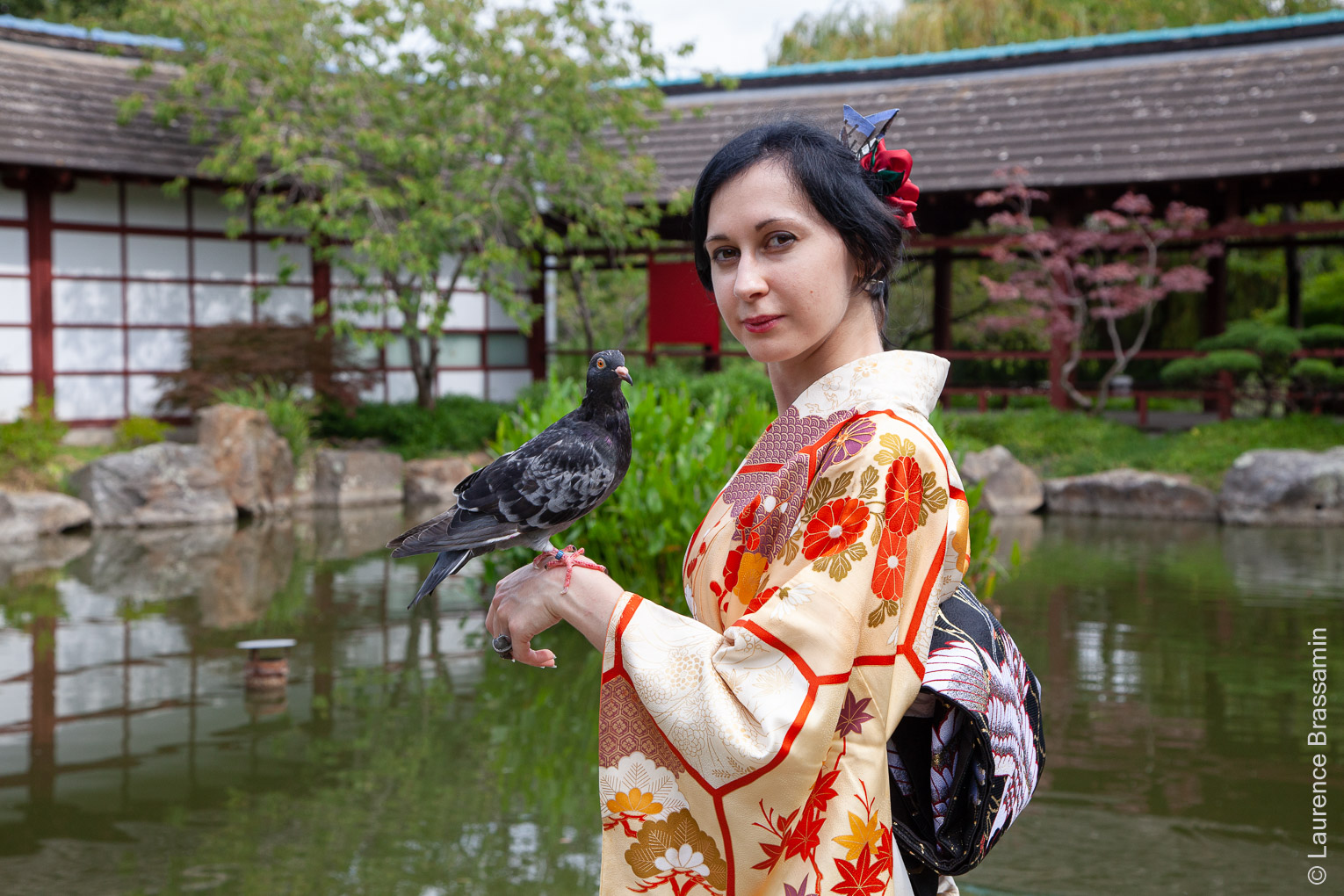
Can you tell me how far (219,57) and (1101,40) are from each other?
12.0 m

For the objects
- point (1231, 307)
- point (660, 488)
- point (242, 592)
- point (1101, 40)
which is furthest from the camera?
point (1231, 307)

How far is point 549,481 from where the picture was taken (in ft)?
5.91

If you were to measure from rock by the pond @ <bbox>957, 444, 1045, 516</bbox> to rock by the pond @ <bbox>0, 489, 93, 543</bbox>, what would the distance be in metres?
9.12

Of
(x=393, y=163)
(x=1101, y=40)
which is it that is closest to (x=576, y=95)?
(x=393, y=163)

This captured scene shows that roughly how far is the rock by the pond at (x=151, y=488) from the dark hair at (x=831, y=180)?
1152 centimetres

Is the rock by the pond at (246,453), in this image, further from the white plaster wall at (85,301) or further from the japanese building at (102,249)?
the white plaster wall at (85,301)

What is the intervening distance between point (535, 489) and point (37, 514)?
10951 mm

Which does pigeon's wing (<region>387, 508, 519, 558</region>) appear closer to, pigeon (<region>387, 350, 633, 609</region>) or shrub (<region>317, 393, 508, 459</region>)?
pigeon (<region>387, 350, 633, 609</region>)

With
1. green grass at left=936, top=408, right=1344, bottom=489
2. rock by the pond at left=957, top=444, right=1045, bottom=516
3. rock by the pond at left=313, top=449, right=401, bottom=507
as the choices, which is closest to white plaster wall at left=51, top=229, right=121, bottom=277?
rock by the pond at left=313, top=449, right=401, bottom=507

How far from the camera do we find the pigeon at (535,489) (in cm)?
179

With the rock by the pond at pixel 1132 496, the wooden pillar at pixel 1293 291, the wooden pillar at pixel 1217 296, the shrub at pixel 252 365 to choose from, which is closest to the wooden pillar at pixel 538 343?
the shrub at pixel 252 365

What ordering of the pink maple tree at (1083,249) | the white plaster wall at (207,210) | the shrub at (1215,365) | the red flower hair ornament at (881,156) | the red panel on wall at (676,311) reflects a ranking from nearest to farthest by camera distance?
the red flower hair ornament at (881,156), the shrub at (1215,365), the pink maple tree at (1083,249), the white plaster wall at (207,210), the red panel on wall at (676,311)

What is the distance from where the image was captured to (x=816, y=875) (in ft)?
4.66

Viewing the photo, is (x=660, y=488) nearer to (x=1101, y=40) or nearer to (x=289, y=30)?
(x=289, y=30)
